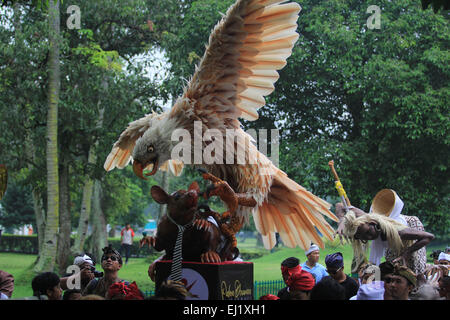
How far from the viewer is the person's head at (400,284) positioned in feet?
10.8

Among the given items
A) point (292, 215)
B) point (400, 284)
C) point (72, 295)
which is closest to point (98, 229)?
point (292, 215)

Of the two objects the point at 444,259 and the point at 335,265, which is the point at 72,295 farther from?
the point at 444,259

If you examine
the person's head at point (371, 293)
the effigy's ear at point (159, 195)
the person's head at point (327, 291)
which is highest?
the effigy's ear at point (159, 195)

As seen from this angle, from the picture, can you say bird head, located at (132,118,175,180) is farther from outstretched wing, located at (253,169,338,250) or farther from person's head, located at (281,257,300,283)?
person's head, located at (281,257,300,283)

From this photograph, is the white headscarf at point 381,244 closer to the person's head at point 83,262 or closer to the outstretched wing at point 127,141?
the outstretched wing at point 127,141

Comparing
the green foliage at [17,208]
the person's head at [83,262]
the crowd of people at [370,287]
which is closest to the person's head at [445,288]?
the crowd of people at [370,287]

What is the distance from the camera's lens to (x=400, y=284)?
3307 millimetres

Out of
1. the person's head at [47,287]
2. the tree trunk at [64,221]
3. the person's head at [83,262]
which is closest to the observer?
the person's head at [47,287]

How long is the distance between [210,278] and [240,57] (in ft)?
6.31

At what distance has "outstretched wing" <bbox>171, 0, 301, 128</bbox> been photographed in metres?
3.98

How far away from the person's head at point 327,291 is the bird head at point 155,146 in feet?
5.95

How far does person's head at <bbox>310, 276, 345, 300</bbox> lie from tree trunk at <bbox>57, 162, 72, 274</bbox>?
10.6 m

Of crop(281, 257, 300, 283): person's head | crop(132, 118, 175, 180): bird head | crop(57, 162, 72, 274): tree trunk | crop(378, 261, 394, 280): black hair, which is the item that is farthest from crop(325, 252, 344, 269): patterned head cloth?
crop(57, 162, 72, 274): tree trunk

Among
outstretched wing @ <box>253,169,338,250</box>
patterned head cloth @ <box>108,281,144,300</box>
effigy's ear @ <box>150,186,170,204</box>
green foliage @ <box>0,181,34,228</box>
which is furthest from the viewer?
green foliage @ <box>0,181,34,228</box>
